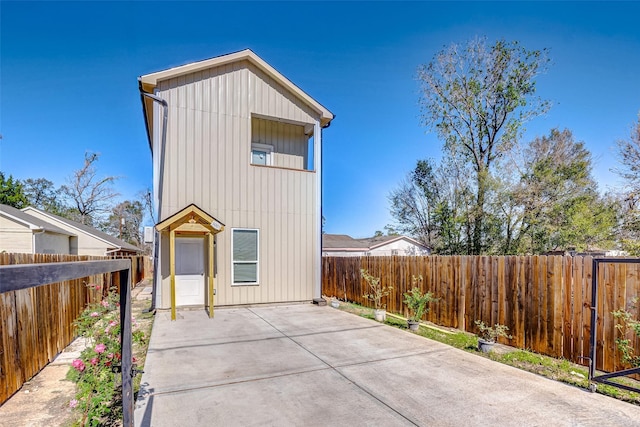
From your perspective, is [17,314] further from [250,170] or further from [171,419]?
[250,170]

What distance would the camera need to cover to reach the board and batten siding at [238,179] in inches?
357

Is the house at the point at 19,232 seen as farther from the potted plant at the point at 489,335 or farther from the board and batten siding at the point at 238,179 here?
the potted plant at the point at 489,335

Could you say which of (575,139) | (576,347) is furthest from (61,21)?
(575,139)

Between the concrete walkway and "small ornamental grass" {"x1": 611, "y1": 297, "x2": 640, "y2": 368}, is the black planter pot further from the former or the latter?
"small ornamental grass" {"x1": 611, "y1": 297, "x2": 640, "y2": 368}

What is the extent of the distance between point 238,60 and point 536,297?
9.68 meters

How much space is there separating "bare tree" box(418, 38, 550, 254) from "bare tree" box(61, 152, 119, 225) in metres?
30.1

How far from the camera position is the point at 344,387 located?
398cm

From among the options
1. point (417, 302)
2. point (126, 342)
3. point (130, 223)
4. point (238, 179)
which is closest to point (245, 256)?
point (238, 179)

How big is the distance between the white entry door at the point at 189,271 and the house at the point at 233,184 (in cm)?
3

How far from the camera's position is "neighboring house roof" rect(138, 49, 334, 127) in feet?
28.8

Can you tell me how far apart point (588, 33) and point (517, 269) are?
10.9 metres

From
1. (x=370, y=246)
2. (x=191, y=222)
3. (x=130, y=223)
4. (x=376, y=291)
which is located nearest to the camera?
(x=191, y=222)

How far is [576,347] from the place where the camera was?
4980mm

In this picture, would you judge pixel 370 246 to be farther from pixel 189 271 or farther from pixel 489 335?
pixel 489 335
